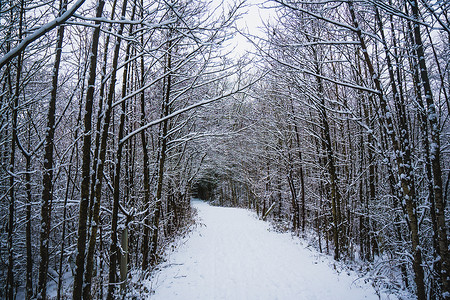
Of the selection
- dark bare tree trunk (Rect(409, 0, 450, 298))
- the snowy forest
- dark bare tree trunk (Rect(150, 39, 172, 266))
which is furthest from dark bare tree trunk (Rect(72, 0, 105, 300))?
dark bare tree trunk (Rect(409, 0, 450, 298))

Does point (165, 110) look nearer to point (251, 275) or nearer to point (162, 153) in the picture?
point (162, 153)

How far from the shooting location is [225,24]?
3275mm

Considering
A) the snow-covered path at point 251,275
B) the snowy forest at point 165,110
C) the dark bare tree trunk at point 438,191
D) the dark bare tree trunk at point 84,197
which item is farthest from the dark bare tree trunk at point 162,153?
the dark bare tree trunk at point 438,191

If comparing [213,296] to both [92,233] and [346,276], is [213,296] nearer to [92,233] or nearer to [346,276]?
[92,233]

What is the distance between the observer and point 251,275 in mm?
5070

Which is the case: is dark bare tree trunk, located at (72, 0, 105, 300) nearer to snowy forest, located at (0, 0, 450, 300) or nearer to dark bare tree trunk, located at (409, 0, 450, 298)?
snowy forest, located at (0, 0, 450, 300)

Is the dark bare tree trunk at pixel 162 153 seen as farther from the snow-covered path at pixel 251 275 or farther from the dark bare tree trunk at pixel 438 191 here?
the dark bare tree trunk at pixel 438 191

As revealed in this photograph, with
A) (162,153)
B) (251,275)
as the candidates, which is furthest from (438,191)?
(162,153)

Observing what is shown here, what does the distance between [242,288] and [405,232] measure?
145 inches

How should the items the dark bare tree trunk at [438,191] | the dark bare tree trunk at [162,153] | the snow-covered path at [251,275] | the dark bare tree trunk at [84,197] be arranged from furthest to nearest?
the dark bare tree trunk at [162,153] → the snow-covered path at [251,275] → the dark bare tree trunk at [438,191] → the dark bare tree trunk at [84,197]

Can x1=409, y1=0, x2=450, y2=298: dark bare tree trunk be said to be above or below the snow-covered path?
above

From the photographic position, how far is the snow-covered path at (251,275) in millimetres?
4219

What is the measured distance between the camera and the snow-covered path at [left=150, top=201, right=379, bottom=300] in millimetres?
4219

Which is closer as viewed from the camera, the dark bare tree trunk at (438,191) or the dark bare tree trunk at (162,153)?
the dark bare tree trunk at (438,191)
